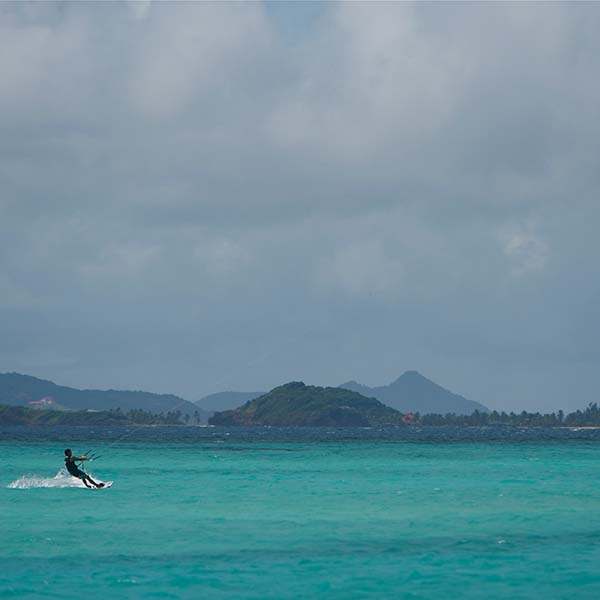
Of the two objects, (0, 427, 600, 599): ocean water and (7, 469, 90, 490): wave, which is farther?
(7, 469, 90, 490): wave

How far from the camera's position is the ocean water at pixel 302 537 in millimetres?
26453

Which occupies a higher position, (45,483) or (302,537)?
(45,483)

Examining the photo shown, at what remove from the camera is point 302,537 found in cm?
3538

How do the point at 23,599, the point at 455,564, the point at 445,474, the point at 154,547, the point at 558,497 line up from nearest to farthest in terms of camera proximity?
the point at 23,599 < the point at 455,564 < the point at 154,547 < the point at 558,497 < the point at 445,474

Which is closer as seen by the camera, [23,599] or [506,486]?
[23,599]

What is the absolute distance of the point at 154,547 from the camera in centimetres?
3300

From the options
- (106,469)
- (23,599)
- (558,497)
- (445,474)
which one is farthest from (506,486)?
(23,599)

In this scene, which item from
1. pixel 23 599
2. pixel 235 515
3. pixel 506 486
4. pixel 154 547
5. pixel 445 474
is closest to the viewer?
pixel 23 599

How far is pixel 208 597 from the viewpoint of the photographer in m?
25.0

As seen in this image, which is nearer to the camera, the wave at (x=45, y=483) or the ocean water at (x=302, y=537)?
the ocean water at (x=302, y=537)

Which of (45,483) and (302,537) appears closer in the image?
(302,537)

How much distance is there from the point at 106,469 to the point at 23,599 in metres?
54.5

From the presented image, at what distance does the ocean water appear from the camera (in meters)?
26.5

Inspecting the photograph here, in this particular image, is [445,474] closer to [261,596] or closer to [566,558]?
[566,558]
